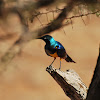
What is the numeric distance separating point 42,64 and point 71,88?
4325 millimetres

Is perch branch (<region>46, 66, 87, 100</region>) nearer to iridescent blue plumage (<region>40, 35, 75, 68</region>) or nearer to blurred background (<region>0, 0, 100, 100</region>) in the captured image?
iridescent blue plumage (<region>40, 35, 75, 68</region>)

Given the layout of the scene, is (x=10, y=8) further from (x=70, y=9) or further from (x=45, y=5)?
(x=70, y=9)

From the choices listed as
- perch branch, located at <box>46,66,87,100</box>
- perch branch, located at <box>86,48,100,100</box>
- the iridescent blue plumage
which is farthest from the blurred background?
perch branch, located at <box>86,48,100,100</box>

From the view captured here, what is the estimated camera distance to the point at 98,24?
832 cm

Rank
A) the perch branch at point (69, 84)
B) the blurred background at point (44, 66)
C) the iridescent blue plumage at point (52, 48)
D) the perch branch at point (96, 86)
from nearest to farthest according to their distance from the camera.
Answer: the perch branch at point (96, 86) → the perch branch at point (69, 84) → the iridescent blue plumage at point (52, 48) → the blurred background at point (44, 66)

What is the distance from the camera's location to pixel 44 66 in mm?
6922

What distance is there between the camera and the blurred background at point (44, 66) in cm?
611

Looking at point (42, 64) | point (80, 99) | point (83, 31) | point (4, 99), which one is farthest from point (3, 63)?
point (83, 31)

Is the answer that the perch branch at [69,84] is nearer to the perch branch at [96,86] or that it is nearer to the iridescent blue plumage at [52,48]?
the iridescent blue plumage at [52,48]

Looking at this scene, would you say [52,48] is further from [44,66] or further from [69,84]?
[44,66]

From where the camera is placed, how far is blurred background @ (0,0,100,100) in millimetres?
6113

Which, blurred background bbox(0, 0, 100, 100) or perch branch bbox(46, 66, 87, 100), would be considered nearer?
perch branch bbox(46, 66, 87, 100)

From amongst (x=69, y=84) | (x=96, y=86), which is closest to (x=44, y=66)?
(x=69, y=84)

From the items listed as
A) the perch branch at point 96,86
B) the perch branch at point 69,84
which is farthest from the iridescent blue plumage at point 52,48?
the perch branch at point 96,86
